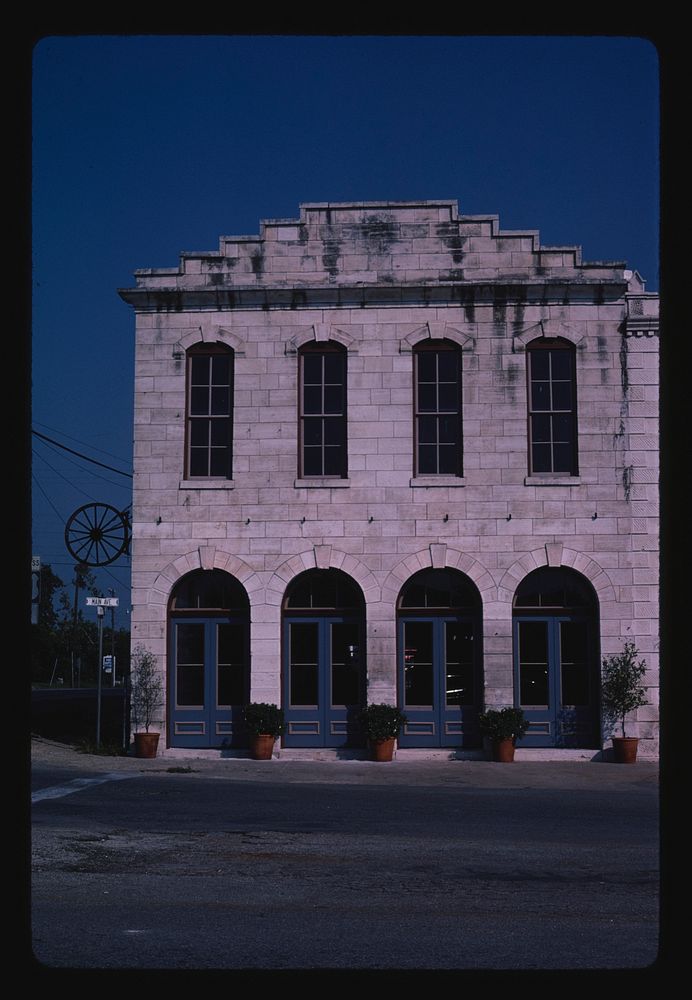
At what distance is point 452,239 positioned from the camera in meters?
22.0

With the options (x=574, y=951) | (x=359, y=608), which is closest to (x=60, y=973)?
(x=574, y=951)

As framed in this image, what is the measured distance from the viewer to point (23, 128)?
2.42 meters

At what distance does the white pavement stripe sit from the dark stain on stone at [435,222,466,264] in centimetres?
1118

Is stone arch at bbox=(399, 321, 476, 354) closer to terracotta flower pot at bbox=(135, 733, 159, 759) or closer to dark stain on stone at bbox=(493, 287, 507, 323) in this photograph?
dark stain on stone at bbox=(493, 287, 507, 323)

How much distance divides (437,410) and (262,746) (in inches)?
276

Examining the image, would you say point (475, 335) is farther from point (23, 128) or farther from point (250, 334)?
point (23, 128)

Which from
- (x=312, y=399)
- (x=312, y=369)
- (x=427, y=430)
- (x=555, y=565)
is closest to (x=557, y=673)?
(x=555, y=565)

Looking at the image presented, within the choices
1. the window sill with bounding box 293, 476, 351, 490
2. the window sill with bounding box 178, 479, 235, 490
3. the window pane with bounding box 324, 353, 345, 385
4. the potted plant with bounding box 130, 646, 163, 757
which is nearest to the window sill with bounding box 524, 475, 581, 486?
the window sill with bounding box 293, 476, 351, 490

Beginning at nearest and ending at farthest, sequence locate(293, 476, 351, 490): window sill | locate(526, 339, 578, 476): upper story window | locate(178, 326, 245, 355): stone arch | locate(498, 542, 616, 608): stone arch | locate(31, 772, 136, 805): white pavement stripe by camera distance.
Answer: locate(31, 772, 136, 805): white pavement stripe → locate(498, 542, 616, 608): stone arch → locate(293, 476, 351, 490): window sill → locate(526, 339, 578, 476): upper story window → locate(178, 326, 245, 355): stone arch

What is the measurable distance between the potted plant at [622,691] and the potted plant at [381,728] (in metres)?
3.82

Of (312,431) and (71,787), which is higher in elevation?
(312,431)

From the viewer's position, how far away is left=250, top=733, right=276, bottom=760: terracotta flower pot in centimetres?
2091

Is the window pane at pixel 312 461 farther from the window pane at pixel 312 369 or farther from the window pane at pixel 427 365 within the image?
the window pane at pixel 427 365

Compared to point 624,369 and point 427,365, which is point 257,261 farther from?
point 624,369
